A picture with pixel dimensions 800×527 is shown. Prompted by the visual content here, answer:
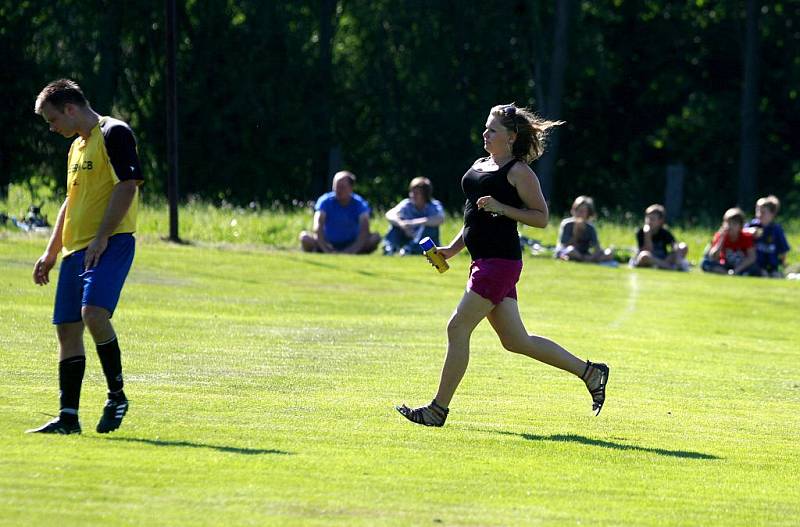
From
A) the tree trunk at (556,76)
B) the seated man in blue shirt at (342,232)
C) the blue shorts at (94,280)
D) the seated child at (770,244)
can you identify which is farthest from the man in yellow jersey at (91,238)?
the tree trunk at (556,76)

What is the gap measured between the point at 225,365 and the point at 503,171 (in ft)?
11.9

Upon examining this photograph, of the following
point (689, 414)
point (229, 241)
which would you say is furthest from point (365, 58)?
point (689, 414)

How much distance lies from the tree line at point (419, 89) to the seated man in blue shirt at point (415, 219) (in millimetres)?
11245

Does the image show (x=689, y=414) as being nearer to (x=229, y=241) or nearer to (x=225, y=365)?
(x=225, y=365)

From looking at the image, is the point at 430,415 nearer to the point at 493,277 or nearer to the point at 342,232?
the point at 493,277

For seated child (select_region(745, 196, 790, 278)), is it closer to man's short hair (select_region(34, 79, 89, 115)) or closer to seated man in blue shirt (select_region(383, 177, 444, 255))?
seated man in blue shirt (select_region(383, 177, 444, 255))

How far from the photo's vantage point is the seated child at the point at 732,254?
24.2 m

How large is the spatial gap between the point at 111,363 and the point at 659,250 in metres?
17.3

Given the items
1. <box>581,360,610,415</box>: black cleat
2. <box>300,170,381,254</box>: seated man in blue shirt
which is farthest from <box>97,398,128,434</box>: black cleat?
<box>300,170,381,254</box>: seated man in blue shirt

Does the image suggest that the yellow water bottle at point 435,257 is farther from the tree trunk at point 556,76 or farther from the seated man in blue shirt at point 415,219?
the tree trunk at point 556,76

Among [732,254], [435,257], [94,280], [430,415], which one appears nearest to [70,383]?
[94,280]

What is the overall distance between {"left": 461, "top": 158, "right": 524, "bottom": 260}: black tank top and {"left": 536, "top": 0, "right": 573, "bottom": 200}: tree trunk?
32417 millimetres

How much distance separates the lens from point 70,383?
8.35m

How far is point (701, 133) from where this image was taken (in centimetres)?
4591
